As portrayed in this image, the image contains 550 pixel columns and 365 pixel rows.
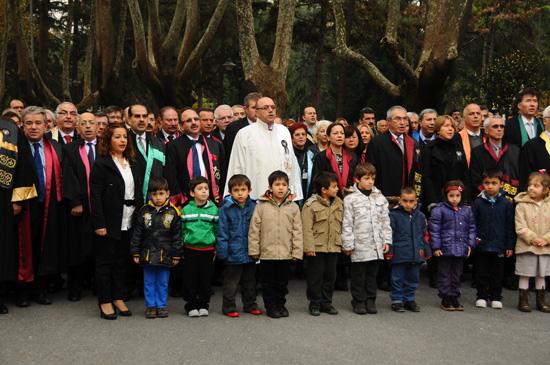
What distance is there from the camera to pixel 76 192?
7.58 meters

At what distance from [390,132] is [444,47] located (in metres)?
4.83

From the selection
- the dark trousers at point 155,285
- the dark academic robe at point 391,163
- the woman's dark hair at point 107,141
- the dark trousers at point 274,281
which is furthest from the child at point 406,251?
the woman's dark hair at point 107,141

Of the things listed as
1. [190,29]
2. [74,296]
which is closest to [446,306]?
[74,296]

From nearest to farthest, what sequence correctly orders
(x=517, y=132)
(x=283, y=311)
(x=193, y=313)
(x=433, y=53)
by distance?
1. (x=193, y=313)
2. (x=283, y=311)
3. (x=517, y=132)
4. (x=433, y=53)

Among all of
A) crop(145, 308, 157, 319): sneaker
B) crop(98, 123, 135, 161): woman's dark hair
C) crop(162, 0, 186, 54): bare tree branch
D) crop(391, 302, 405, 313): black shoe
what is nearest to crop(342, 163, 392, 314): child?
crop(391, 302, 405, 313): black shoe

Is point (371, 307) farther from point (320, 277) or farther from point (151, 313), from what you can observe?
point (151, 313)

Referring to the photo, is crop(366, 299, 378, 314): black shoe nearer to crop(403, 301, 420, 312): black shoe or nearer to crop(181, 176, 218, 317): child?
crop(403, 301, 420, 312): black shoe

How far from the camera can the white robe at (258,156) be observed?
300 inches

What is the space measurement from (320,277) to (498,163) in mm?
3174

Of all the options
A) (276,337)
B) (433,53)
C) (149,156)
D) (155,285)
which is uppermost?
(433,53)

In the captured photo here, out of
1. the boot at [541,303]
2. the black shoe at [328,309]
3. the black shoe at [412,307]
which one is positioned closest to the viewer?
the black shoe at [328,309]

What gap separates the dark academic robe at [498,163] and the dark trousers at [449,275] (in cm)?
157

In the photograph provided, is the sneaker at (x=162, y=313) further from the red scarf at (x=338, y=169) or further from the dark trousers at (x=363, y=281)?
the red scarf at (x=338, y=169)

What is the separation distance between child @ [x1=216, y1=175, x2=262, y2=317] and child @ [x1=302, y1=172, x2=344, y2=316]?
2.08ft
